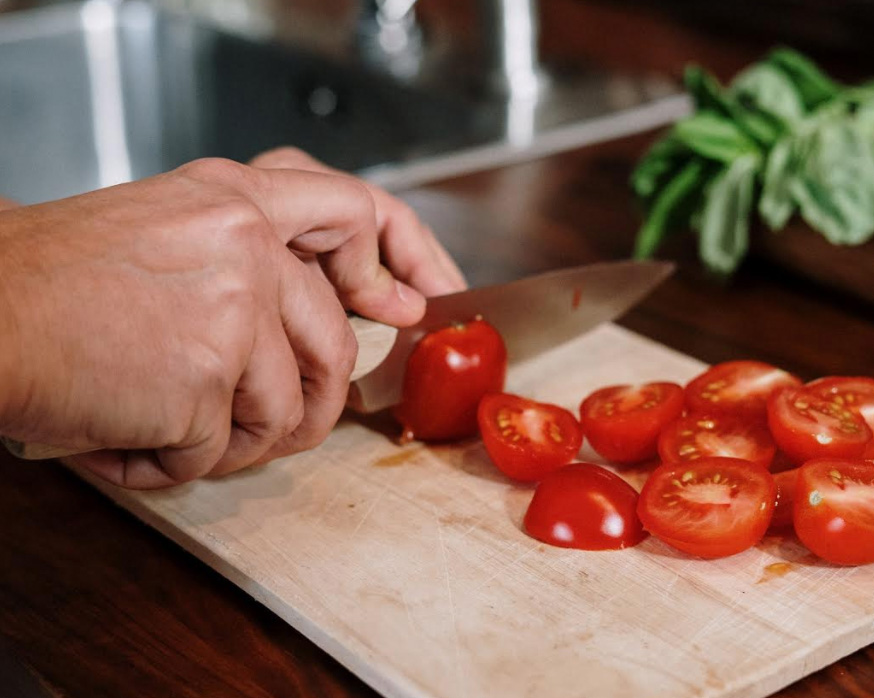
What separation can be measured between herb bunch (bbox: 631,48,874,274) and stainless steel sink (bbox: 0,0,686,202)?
472 mm

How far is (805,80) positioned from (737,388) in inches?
21.7

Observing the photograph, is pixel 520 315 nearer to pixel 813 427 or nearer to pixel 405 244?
pixel 405 244

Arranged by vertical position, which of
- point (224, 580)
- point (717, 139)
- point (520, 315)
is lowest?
point (224, 580)

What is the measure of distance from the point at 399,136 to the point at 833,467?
137 cm

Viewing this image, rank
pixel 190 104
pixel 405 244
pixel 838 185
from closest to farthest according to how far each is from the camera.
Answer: pixel 405 244 → pixel 838 185 → pixel 190 104

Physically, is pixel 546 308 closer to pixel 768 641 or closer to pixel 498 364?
pixel 498 364

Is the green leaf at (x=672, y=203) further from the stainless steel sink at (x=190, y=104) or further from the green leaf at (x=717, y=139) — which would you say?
the stainless steel sink at (x=190, y=104)

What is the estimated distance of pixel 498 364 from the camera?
1.08 m

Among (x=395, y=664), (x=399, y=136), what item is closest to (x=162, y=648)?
(x=395, y=664)

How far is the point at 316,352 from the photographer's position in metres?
0.87

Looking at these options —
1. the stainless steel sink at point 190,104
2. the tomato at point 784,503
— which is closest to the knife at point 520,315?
the tomato at point 784,503

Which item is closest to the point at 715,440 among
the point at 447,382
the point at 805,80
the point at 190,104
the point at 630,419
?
the point at 630,419

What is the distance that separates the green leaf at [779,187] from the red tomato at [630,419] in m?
0.38

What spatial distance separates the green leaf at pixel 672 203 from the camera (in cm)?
140
